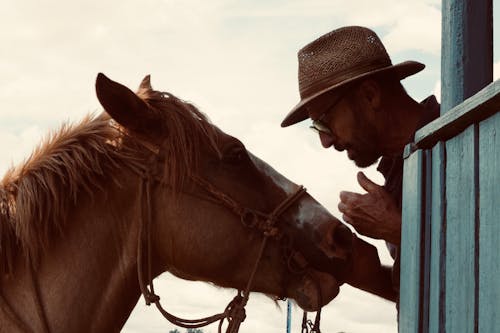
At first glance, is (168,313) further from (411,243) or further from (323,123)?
(411,243)

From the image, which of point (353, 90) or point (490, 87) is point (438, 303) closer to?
point (490, 87)

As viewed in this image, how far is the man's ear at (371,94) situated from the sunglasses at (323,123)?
0.29 ft

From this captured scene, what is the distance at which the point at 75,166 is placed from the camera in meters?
3.91

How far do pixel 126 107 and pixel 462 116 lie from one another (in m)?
2.08

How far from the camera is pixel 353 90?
396 cm

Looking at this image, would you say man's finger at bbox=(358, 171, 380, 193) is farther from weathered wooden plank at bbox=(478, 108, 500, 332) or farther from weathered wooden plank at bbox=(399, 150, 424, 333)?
weathered wooden plank at bbox=(478, 108, 500, 332)

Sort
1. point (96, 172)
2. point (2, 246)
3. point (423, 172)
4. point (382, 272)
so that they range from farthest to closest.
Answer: point (382, 272)
point (96, 172)
point (2, 246)
point (423, 172)

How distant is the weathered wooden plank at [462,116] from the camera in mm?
2117

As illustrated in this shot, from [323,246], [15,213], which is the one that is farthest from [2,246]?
[323,246]

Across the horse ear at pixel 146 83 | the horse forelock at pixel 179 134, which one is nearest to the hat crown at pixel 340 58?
the horse forelock at pixel 179 134

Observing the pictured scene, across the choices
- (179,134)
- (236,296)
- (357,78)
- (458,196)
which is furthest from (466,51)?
(236,296)

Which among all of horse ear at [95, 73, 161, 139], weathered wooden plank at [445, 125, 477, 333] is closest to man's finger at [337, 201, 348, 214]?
weathered wooden plank at [445, 125, 477, 333]

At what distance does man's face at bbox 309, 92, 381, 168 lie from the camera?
3980 mm

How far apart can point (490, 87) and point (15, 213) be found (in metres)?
2.45
